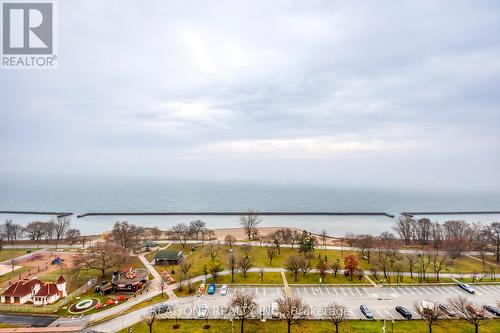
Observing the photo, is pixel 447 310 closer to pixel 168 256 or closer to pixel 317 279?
pixel 317 279

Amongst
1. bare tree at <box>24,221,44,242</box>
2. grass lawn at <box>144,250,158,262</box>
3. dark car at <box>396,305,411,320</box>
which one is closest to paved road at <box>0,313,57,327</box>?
grass lawn at <box>144,250,158,262</box>

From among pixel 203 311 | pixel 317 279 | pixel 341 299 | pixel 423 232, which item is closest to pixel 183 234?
pixel 203 311

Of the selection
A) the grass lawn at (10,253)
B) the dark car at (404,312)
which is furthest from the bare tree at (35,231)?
the dark car at (404,312)

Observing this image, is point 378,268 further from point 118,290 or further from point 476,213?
point 476,213

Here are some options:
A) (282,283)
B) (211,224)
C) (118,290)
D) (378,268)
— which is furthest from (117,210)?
(378,268)

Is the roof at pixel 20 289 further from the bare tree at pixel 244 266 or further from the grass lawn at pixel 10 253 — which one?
the bare tree at pixel 244 266

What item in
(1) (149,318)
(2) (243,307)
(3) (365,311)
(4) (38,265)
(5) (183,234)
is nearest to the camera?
(2) (243,307)
